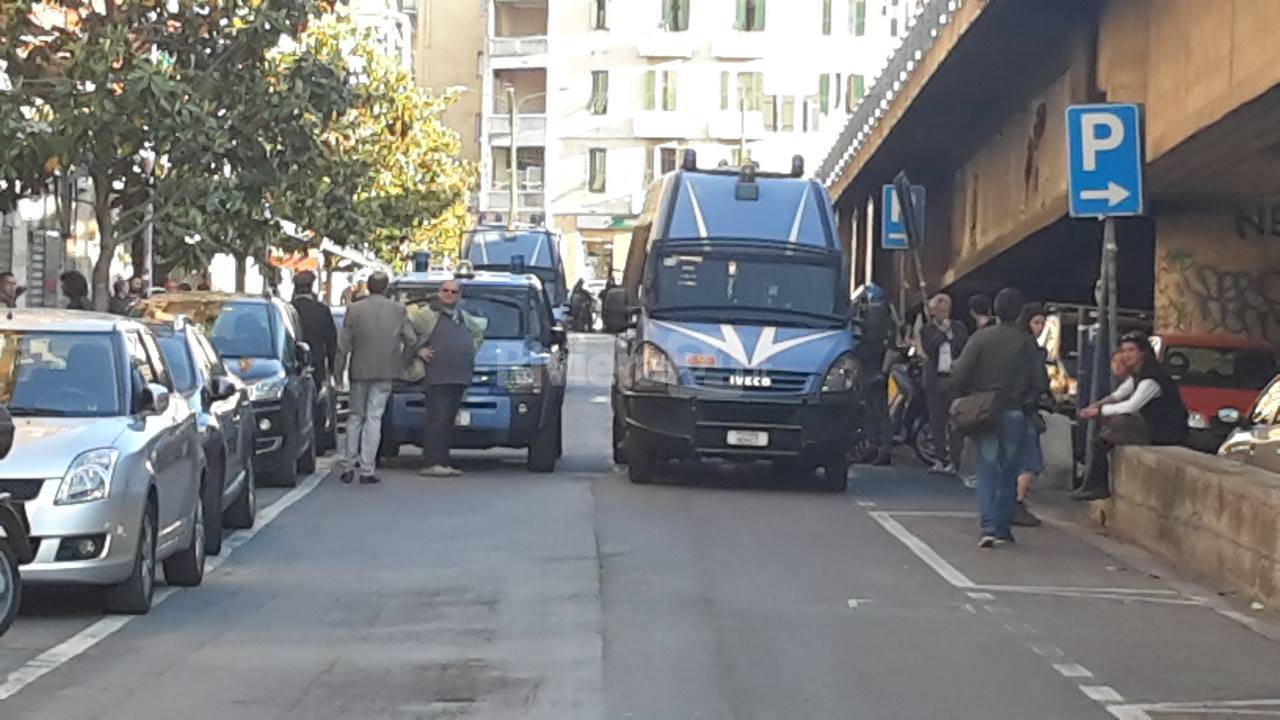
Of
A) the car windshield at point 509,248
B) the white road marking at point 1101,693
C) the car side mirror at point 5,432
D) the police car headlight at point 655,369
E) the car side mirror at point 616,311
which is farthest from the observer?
the car windshield at point 509,248

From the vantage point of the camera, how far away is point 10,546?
10508mm

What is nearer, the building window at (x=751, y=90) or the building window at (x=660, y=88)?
the building window at (x=751, y=90)

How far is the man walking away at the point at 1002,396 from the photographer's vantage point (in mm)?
16031

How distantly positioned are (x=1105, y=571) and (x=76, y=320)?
7035 millimetres

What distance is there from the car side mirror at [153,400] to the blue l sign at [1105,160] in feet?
25.4

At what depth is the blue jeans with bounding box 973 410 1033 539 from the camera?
52.5 ft

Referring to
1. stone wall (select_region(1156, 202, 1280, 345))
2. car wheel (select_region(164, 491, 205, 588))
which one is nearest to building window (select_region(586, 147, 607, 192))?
stone wall (select_region(1156, 202, 1280, 345))

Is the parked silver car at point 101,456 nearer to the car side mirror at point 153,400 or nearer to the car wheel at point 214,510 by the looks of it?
the car side mirror at point 153,400

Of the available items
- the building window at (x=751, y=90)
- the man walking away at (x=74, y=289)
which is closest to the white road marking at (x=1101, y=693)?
the man walking away at (x=74, y=289)

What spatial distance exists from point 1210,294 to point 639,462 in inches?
337

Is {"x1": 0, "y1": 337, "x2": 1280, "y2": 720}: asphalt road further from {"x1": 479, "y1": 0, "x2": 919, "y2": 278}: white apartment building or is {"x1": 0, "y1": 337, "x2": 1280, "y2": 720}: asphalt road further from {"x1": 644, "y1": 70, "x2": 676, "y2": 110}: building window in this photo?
{"x1": 644, "y1": 70, "x2": 676, "y2": 110}: building window

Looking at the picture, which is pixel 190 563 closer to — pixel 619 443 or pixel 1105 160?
pixel 1105 160

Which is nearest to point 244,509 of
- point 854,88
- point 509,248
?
point 509,248

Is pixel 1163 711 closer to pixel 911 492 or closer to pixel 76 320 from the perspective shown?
pixel 76 320
